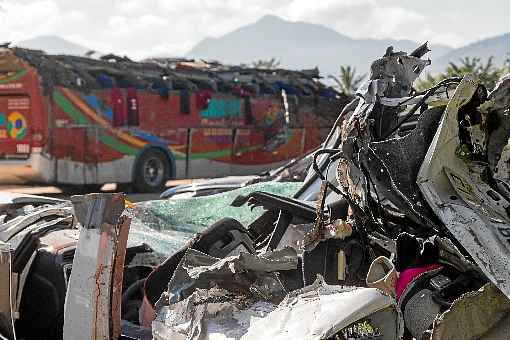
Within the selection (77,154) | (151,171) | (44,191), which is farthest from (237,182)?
(44,191)

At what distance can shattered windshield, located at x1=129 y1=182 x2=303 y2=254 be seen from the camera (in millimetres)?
4797

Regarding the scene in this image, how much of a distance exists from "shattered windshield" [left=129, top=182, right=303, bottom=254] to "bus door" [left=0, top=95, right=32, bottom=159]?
9368mm

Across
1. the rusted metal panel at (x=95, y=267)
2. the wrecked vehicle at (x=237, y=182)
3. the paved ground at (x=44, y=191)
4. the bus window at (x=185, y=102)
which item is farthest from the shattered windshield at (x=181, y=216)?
the bus window at (x=185, y=102)

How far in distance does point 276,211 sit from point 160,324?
131 centimetres

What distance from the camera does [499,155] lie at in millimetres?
3383

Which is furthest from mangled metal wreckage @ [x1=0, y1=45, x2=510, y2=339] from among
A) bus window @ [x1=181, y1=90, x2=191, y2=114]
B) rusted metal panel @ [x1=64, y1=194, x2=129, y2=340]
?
bus window @ [x1=181, y1=90, x2=191, y2=114]

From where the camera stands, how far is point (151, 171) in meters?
16.1

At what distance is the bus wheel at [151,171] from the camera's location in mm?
15734

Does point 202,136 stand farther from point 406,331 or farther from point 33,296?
point 406,331

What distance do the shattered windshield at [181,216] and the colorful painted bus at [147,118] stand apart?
9261 millimetres

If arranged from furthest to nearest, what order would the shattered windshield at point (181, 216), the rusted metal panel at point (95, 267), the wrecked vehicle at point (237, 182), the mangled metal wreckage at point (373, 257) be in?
the wrecked vehicle at point (237, 182), the shattered windshield at point (181, 216), the rusted metal panel at point (95, 267), the mangled metal wreckage at point (373, 257)

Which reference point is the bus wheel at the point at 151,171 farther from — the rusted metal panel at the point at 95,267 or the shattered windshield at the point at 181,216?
the rusted metal panel at the point at 95,267

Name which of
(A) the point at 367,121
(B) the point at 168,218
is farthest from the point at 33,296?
(A) the point at 367,121

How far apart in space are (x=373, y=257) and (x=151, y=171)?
42.2ft
